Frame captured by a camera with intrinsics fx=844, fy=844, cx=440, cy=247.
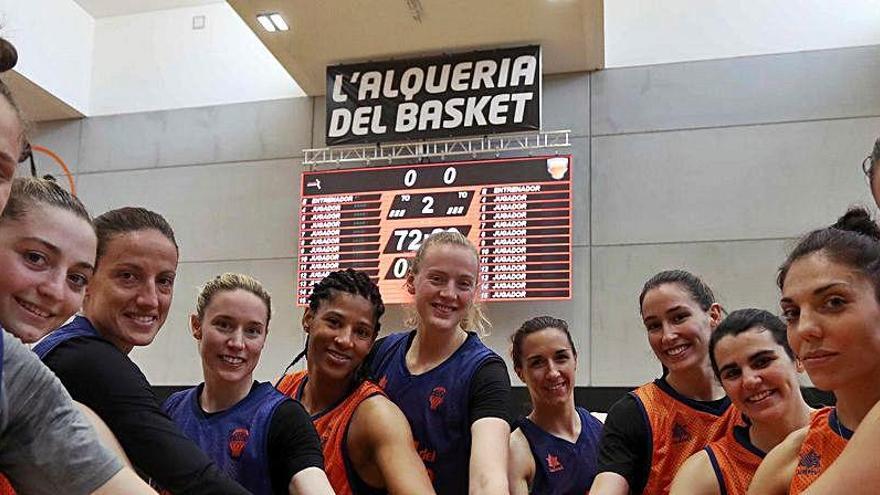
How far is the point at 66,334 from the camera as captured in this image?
1.77 meters

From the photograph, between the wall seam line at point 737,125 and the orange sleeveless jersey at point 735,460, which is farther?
the wall seam line at point 737,125

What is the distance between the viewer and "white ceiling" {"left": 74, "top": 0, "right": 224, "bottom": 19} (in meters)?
6.21

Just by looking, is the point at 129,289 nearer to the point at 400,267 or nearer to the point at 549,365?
the point at 549,365

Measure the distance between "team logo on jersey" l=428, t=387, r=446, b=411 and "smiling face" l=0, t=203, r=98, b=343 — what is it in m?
1.29

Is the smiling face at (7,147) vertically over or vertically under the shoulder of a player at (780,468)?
over

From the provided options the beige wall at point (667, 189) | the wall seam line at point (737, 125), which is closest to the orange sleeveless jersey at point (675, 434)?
the beige wall at point (667, 189)

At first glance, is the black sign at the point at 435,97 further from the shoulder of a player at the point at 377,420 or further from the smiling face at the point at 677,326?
the shoulder of a player at the point at 377,420

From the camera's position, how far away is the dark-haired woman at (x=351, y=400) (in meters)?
2.28

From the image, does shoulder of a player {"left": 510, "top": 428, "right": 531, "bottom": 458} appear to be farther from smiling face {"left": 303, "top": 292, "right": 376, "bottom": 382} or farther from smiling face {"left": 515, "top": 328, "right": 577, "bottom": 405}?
smiling face {"left": 303, "top": 292, "right": 376, "bottom": 382}

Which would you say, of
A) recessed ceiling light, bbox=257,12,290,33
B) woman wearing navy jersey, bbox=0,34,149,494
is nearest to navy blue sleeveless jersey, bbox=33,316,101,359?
woman wearing navy jersey, bbox=0,34,149,494

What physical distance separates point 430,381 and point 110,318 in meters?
0.99

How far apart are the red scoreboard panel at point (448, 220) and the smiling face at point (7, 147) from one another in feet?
12.7

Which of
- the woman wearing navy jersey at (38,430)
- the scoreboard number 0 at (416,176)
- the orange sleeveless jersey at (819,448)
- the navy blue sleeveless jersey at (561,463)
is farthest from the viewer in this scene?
the scoreboard number 0 at (416,176)

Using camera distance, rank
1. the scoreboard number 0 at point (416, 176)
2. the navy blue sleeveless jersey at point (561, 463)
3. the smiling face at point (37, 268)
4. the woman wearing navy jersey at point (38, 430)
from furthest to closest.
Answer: the scoreboard number 0 at point (416, 176) → the navy blue sleeveless jersey at point (561, 463) → the smiling face at point (37, 268) → the woman wearing navy jersey at point (38, 430)
